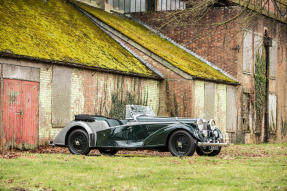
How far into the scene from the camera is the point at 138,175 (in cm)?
968

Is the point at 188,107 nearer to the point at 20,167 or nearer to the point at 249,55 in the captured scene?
the point at 249,55

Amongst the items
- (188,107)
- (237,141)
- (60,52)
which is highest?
(60,52)

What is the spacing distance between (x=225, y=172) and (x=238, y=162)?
2449 mm

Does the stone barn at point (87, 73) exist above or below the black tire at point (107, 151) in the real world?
above

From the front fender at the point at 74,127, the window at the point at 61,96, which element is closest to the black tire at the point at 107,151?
the front fender at the point at 74,127

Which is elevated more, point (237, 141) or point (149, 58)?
point (149, 58)

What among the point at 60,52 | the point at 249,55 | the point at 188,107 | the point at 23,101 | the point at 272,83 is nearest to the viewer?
the point at 23,101

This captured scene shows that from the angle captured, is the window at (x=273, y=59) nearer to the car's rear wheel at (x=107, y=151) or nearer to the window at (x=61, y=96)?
the window at (x=61, y=96)

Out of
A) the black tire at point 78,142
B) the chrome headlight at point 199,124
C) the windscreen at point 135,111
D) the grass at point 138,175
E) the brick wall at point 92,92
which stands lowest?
the grass at point 138,175

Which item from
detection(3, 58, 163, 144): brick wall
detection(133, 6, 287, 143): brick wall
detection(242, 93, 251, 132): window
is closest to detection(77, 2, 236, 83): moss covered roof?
→ detection(133, 6, 287, 143): brick wall

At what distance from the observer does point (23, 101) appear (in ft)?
54.5

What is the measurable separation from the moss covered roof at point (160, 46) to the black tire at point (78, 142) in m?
9.03

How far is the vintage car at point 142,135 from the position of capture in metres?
13.9

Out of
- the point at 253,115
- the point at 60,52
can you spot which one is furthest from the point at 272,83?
the point at 60,52
